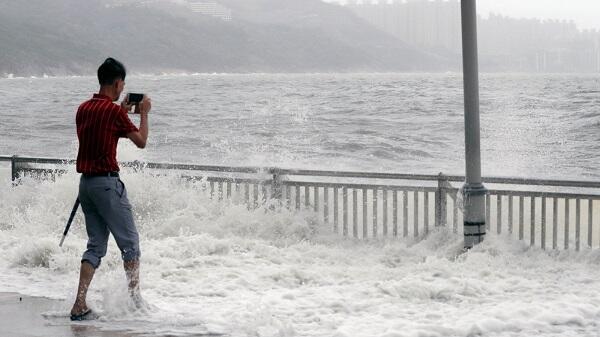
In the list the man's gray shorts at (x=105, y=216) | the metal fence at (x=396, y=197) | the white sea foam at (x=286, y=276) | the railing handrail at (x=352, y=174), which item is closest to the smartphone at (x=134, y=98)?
the man's gray shorts at (x=105, y=216)

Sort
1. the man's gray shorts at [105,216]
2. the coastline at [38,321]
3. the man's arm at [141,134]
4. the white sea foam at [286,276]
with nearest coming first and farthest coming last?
the coastline at [38,321] → the man's arm at [141,134] → the man's gray shorts at [105,216] → the white sea foam at [286,276]

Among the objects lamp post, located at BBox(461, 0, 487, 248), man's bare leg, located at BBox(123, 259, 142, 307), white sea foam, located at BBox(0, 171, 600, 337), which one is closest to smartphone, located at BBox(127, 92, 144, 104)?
man's bare leg, located at BBox(123, 259, 142, 307)

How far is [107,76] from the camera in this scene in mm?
6922

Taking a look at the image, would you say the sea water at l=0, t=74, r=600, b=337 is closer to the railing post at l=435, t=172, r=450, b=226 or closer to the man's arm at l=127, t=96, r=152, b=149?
the railing post at l=435, t=172, r=450, b=226

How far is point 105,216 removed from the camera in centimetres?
692

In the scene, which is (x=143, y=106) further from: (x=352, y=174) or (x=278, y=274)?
(x=352, y=174)

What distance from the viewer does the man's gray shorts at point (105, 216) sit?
686 cm

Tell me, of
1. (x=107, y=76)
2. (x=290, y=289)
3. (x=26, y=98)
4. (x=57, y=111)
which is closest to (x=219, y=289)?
(x=290, y=289)

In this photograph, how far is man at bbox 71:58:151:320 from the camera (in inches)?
266

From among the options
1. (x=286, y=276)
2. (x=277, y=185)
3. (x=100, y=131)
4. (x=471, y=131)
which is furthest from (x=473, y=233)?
(x=100, y=131)

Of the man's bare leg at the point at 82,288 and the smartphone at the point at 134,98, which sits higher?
the smartphone at the point at 134,98

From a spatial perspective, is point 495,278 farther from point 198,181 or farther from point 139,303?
point 198,181

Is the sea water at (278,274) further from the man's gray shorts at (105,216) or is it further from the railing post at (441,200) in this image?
the man's gray shorts at (105,216)

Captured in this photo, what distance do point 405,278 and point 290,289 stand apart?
1.10 meters
